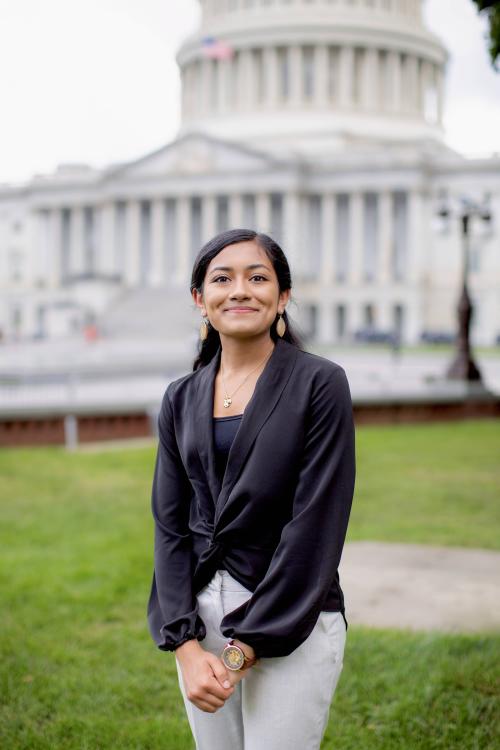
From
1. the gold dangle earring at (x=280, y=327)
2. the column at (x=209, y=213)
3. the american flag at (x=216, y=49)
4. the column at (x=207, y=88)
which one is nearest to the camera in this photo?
the gold dangle earring at (x=280, y=327)

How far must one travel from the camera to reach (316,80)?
84.8m

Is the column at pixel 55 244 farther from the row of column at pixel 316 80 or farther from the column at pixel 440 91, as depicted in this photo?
the column at pixel 440 91

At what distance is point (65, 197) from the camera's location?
8219 cm

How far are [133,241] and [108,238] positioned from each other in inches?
106

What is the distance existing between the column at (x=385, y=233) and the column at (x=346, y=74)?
47.0 feet

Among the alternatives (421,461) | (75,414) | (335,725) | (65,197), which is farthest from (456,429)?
(65,197)

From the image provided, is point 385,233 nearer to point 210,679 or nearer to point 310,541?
point 310,541

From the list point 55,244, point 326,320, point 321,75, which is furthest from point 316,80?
point 55,244

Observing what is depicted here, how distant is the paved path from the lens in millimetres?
7047

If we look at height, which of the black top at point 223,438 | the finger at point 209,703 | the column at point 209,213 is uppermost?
the column at point 209,213

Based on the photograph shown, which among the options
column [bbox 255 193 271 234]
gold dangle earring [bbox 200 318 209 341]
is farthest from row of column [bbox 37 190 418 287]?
gold dangle earring [bbox 200 318 209 341]

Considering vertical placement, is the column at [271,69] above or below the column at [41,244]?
above

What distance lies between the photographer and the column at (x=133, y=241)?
259ft

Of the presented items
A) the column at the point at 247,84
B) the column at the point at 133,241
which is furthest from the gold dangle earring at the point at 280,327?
the column at the point at 247,84
